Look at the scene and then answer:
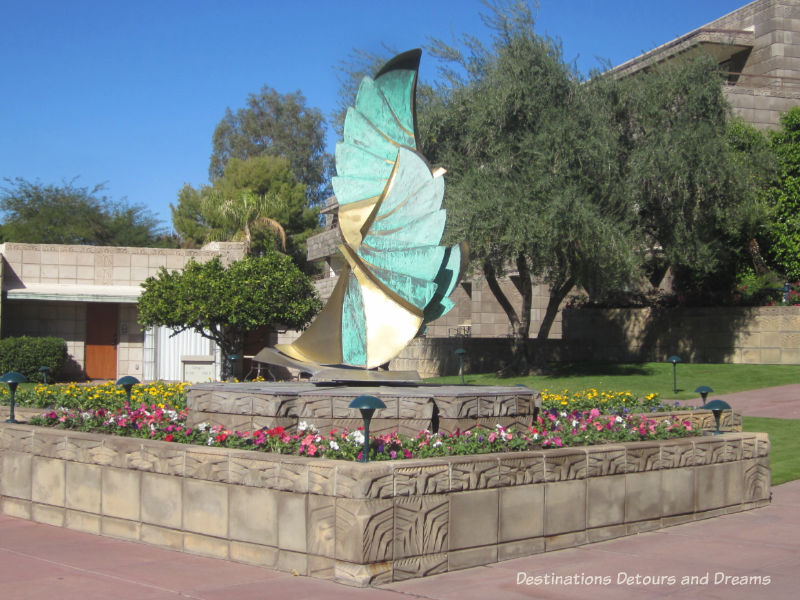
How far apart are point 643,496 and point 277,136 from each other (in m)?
60.2

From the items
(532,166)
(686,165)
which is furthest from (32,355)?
(686,165)

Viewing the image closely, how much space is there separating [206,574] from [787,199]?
25.0 meters

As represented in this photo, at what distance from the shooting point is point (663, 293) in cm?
3034

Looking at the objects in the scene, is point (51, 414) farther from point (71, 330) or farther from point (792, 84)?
point (792, 84)

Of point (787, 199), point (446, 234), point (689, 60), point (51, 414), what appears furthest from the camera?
point (787, 199)

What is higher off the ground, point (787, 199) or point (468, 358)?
point (787, 199)

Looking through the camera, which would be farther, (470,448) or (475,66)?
(475,66)

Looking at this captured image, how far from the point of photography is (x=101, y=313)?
30.0m

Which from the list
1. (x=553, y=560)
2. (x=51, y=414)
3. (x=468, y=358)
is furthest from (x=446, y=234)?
(x=553, y=560)

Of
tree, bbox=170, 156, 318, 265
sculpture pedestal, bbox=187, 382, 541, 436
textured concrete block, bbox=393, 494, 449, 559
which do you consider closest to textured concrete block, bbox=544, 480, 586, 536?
textured concrete block, bbox=393, 494, 449, 559

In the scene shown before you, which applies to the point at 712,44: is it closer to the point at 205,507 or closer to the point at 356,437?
the point at 356,437

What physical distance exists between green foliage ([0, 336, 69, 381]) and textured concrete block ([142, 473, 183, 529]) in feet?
63.1

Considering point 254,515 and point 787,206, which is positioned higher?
point 787,206

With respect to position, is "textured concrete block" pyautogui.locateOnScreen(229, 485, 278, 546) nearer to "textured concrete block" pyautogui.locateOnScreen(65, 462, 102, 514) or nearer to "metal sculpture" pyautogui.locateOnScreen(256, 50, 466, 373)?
"textured concrete block" pyautogui.locateOnScreen(65, 462, 102, 514)
